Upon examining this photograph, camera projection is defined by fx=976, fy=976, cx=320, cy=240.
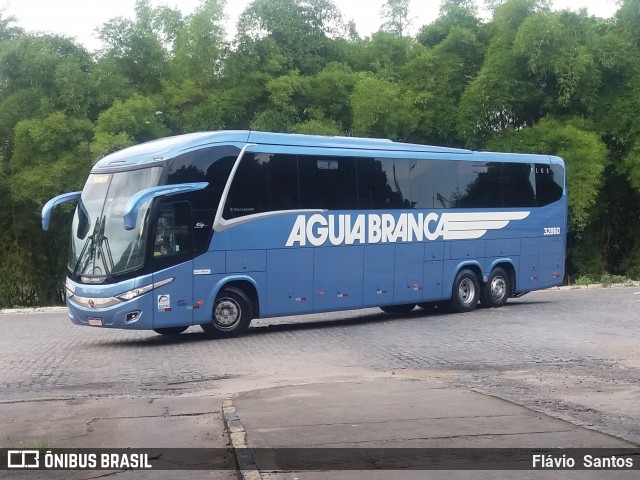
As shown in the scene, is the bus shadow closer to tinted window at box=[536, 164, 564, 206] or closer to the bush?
tinted window at box=[536, 164, 564, 206]

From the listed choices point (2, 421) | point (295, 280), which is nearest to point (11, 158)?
point (295, 280)

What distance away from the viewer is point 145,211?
669 inches

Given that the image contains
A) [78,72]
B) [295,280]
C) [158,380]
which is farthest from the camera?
[78,72]

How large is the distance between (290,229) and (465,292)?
5.95m

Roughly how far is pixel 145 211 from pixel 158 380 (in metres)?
A: 4.69

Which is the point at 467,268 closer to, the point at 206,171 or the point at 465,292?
the point at 465,292

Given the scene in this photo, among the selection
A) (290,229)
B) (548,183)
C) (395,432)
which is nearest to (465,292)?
(548,183)

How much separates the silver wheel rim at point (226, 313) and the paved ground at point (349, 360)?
1.35ft

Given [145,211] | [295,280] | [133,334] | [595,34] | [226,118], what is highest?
[595,34]

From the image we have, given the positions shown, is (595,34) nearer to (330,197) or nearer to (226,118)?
Result: (226,118)

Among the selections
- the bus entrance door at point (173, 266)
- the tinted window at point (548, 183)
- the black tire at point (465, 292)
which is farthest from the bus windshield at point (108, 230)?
the tinted window at point (548, 183)

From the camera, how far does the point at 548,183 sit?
977 inches

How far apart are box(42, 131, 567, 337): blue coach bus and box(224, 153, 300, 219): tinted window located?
25mm

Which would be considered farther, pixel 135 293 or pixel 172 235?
pixel 172 235
